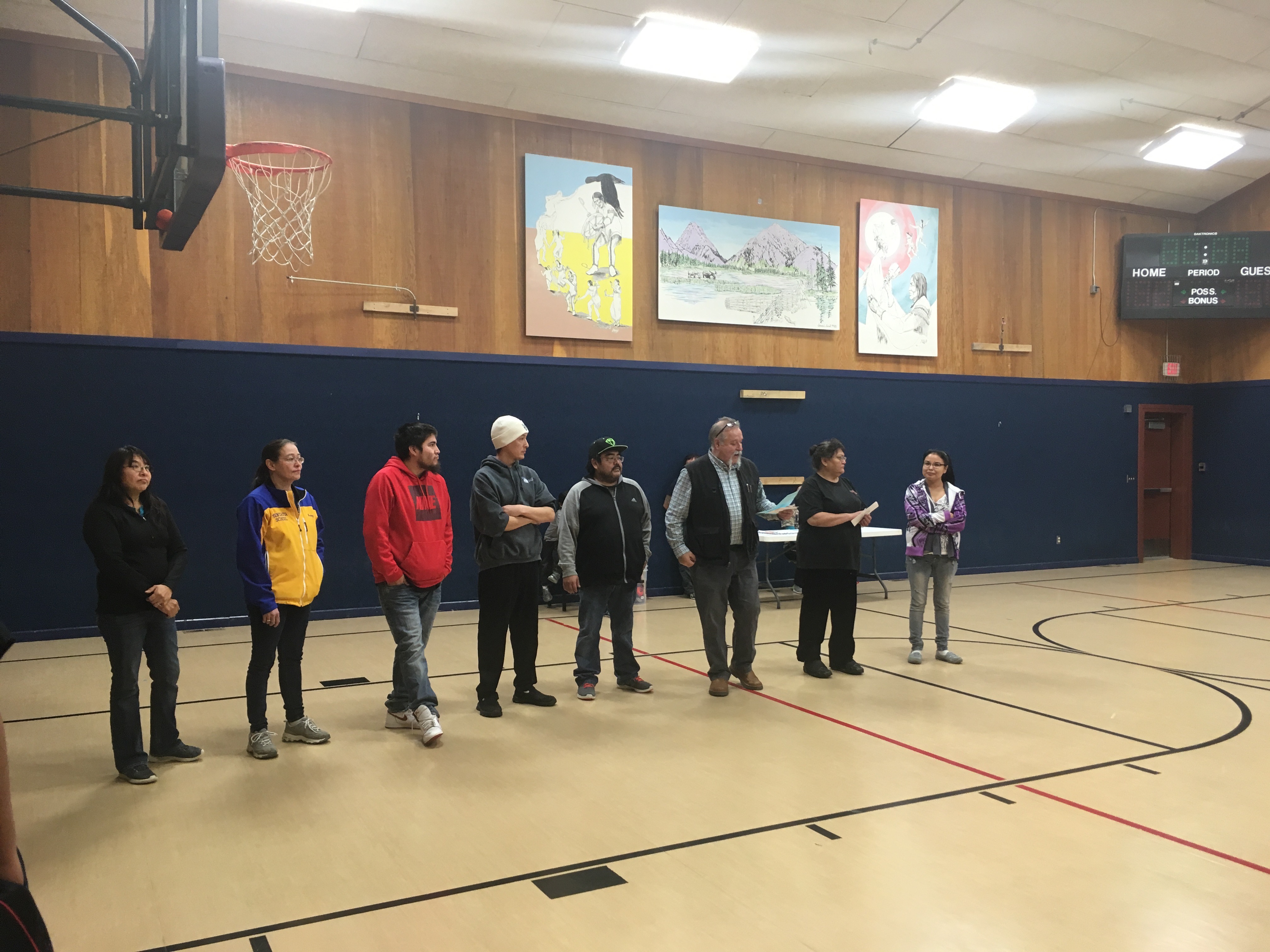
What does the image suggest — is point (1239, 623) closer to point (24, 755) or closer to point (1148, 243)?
point (1148, 243)

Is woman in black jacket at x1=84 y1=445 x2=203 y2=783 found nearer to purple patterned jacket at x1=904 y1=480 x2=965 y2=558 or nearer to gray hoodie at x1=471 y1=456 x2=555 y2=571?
gray hoodie at x1=471 y1=456 x2=555 y2=571

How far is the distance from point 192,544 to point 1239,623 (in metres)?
8.83

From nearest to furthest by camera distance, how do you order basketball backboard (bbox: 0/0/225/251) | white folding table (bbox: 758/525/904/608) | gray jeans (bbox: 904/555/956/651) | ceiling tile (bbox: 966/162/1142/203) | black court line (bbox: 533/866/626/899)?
black court line (bbox: 533/866/626/899) → basketball backboard (bbox: 0/0/225/251) → gray jeans (bbox: 904/555/956/651) → white folding table (bbox: 758/525/904/608) → ceiling tile (bbox: 966/162/1142/203)

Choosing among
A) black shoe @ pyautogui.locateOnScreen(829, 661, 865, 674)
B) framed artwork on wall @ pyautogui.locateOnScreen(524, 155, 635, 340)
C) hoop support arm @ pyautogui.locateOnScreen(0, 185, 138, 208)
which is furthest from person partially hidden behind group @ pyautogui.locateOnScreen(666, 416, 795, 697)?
framed artwork on wall @ pyautogui.locateOnScreen(524, 155, 635, 340)

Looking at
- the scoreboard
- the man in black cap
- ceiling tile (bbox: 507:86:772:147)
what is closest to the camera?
the man in black cap

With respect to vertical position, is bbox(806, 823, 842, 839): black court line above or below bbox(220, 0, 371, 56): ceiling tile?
below

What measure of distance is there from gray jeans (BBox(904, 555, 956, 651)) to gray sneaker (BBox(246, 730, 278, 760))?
4155mm

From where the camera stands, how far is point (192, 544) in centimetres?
802

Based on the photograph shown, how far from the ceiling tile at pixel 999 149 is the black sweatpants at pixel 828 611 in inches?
250

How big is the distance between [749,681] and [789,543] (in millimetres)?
4132

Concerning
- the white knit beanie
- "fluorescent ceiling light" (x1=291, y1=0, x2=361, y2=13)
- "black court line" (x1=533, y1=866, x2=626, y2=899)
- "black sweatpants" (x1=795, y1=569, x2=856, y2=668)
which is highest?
"fluorescent ceiling light" (x1=291, y1=0, x2=361, y2=13)

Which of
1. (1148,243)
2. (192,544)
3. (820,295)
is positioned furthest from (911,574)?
(1148,243)

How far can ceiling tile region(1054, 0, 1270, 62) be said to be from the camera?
842 cm

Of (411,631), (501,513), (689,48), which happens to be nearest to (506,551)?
(501,513)
